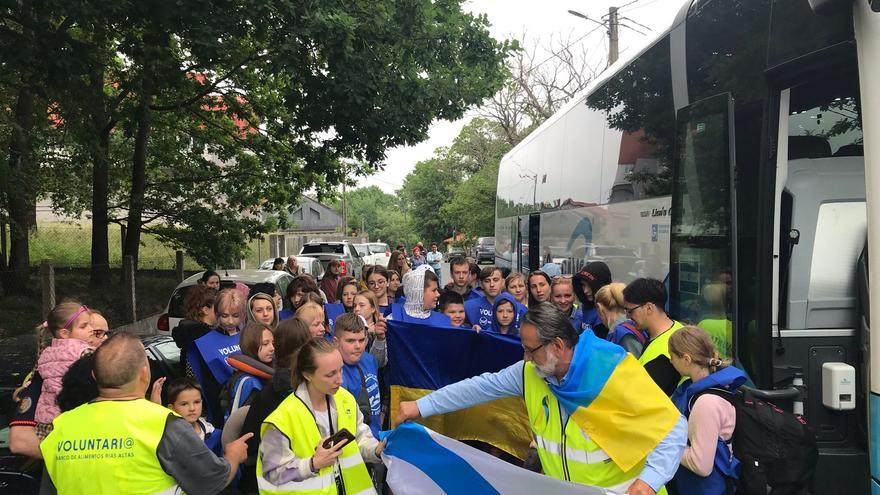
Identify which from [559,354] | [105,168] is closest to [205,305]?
[559,354]

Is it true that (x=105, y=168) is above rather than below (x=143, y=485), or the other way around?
above

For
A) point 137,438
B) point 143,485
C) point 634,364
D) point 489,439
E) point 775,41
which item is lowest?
point 489,439

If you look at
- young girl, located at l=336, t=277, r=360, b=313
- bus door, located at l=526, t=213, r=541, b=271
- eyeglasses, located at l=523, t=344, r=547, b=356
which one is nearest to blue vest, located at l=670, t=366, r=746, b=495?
eyeglasses, located at l=523, t=344, r=547, b=356

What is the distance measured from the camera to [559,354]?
3.05 meters

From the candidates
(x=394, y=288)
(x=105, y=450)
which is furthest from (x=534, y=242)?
(x=105, y=450)

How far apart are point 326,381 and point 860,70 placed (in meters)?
2.98

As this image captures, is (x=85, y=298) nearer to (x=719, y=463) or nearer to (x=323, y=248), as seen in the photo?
(x=323, y=248)

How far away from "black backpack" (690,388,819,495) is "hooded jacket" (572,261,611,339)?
2.60 meters

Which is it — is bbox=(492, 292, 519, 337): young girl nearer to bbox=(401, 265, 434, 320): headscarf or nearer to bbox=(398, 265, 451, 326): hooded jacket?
bbox=(398, 265, 451, 326): hooded jacket

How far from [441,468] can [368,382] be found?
1263 mm

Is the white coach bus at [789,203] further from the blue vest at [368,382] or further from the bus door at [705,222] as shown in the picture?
the blue vest at [368,382]

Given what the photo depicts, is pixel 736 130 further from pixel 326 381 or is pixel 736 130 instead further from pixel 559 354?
pixel 326 381

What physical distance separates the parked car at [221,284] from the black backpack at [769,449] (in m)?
6.52

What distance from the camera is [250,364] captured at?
4.23 metres
